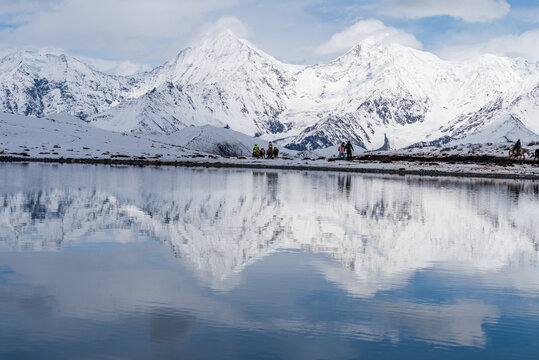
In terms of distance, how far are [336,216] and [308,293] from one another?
11.0 meters

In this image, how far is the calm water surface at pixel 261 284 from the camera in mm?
9141

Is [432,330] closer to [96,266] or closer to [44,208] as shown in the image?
[96,266]

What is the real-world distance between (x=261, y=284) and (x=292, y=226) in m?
7.51

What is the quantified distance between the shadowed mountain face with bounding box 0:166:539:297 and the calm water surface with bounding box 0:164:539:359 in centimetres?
8

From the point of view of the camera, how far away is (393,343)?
9.27 metres

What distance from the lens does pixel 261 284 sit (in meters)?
12.2

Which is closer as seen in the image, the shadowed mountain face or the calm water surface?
the calm water surface

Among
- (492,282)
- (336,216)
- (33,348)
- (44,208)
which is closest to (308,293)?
(492,282)

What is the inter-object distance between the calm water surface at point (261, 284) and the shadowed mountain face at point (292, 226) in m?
0.08

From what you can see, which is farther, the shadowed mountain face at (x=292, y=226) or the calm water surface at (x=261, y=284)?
the shadowed mountain face at (x=292, y=226)

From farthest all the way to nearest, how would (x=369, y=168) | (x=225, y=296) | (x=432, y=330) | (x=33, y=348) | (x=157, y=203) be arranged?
(x=369, y=168) < (x=157, y=203) < (x=225, y=296) < (x=432, y=330) < (x=33, y=348)

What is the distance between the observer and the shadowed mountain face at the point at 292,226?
14.5m

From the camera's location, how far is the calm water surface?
30.0 ft

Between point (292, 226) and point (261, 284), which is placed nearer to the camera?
point (261, 284)
